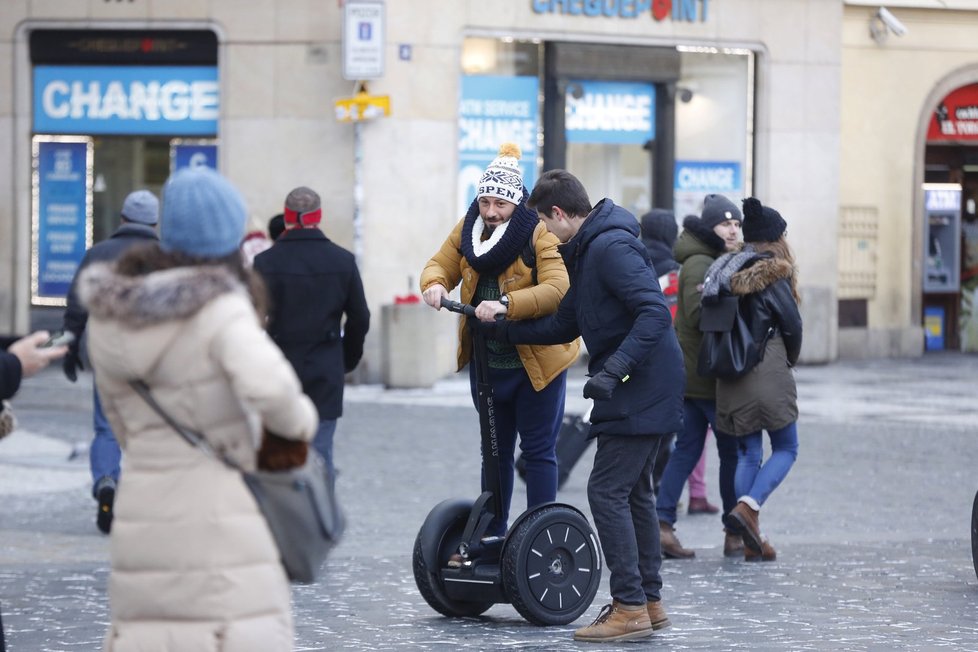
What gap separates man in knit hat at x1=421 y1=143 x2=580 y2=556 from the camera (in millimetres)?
6918

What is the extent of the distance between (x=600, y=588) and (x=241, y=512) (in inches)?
166

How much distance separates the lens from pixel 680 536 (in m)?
9.35

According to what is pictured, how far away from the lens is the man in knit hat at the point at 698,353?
8.94 m

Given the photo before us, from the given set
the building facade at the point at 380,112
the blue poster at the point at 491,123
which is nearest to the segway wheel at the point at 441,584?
the building facade at the point at 380,112

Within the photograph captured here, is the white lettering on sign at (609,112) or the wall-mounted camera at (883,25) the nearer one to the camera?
the white lettering on sign at (609,112)

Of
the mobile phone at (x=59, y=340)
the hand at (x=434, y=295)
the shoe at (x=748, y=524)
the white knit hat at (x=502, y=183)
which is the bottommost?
the shoe at (x=748, y=524)

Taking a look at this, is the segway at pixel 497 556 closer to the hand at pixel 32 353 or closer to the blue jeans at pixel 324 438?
the blue jeans at pixel 324 438

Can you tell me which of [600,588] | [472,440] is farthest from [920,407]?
[600,588]

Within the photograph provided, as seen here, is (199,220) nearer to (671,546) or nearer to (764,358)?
(671,546)

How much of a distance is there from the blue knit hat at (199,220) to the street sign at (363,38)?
1365 cm

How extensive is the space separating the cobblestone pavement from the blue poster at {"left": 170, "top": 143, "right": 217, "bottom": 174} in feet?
10.9

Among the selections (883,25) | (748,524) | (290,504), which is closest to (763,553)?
(748,524)

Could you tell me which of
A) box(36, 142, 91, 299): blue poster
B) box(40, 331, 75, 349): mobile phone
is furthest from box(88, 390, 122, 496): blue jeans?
box(36, 142, 91, 299): blue poster

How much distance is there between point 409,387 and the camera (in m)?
17.2
